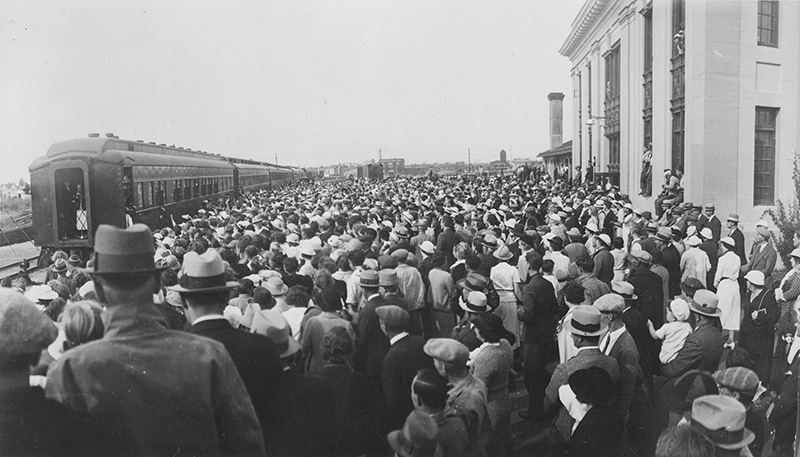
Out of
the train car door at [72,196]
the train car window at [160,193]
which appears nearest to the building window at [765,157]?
the train car window at [160,193]

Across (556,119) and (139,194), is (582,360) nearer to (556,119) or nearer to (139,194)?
(139,194)

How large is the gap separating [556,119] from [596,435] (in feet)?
195

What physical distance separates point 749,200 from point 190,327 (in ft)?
51.3

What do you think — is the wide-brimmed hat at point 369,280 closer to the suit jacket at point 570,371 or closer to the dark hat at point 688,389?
the suit jacket at point 570,371

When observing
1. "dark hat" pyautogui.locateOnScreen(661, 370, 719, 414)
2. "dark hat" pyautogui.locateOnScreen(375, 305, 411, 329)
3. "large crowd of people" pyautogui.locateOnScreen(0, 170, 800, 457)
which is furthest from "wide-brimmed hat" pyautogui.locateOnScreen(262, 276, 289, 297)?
"dark hat" pyautogui.locateOnScreen(661, 370, 719, 414)

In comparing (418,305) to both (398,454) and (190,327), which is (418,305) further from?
(190,327)

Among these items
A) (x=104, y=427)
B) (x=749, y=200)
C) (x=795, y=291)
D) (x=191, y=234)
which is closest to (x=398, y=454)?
(x=104, y=427)

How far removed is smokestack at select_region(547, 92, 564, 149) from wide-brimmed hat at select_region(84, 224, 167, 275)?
5949 cm

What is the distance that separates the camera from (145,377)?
2.55 m

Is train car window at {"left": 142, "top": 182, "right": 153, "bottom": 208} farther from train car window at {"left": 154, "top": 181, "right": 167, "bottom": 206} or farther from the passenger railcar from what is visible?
train car window at {"left": 154, "top": 181, "right": 167, "bottom": 206}

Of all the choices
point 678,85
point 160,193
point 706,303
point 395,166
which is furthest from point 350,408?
point 395,166

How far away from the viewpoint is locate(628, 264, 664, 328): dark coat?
7.26 metres

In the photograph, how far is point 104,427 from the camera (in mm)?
2535

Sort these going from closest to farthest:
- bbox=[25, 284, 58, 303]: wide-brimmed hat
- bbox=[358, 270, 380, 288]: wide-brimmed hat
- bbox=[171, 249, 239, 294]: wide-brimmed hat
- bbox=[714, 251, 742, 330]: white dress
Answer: bbox=[171, 249, 239, 294]: wide-brimmed hat, bbox=[25, 284, 58, 303]: wide-brimmed hat, bbox=[358, 270, 380, 288]: wide-brimmed hat, bbox=[714, 251, 742, 330]: white dress
